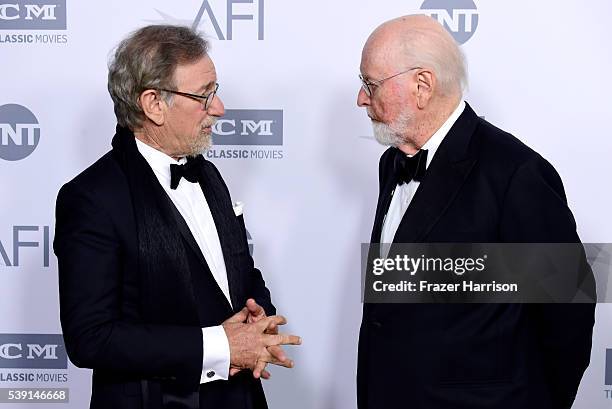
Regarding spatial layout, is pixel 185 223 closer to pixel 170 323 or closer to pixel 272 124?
pixel 170 323

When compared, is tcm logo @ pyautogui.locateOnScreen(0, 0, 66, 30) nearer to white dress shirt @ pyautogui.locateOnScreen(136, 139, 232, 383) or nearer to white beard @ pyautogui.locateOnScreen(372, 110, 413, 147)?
white dress shirt @ pyautogui.locateOnScreen(136, 139, 232, 383)

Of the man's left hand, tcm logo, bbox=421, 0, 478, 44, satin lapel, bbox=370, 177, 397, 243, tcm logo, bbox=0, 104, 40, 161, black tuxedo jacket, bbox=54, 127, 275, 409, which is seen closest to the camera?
black tuxedo jacket, bbox=54, 127, 275, 409

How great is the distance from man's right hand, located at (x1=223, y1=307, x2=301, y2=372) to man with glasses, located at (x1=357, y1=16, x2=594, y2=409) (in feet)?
0.88

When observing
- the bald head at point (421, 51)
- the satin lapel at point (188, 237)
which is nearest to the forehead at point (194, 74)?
the satin lapel at point (188, 237)

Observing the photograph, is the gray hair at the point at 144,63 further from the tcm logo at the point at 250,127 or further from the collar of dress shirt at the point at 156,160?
the tcm logo at the point at 250,127

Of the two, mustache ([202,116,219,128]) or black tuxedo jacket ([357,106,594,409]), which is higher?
mustache ([202,116,219,128])

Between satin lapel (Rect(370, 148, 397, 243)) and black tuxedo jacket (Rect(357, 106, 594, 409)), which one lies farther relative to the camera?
satin lapel (Rect(370, 148, 397, 243))

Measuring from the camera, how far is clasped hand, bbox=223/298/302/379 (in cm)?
180

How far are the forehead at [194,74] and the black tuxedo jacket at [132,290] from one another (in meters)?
0.16

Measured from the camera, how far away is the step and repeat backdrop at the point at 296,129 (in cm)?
280

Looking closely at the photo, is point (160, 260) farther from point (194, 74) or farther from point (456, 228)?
point (456, 228)

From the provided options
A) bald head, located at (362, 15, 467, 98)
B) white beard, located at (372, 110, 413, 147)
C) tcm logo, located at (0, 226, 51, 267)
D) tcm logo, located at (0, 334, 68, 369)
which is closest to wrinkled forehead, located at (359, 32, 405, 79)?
bald head, located at (362, 15, 467, 98)

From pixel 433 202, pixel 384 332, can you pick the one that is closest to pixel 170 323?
pixel 384 332

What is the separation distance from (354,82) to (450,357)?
1229mm
